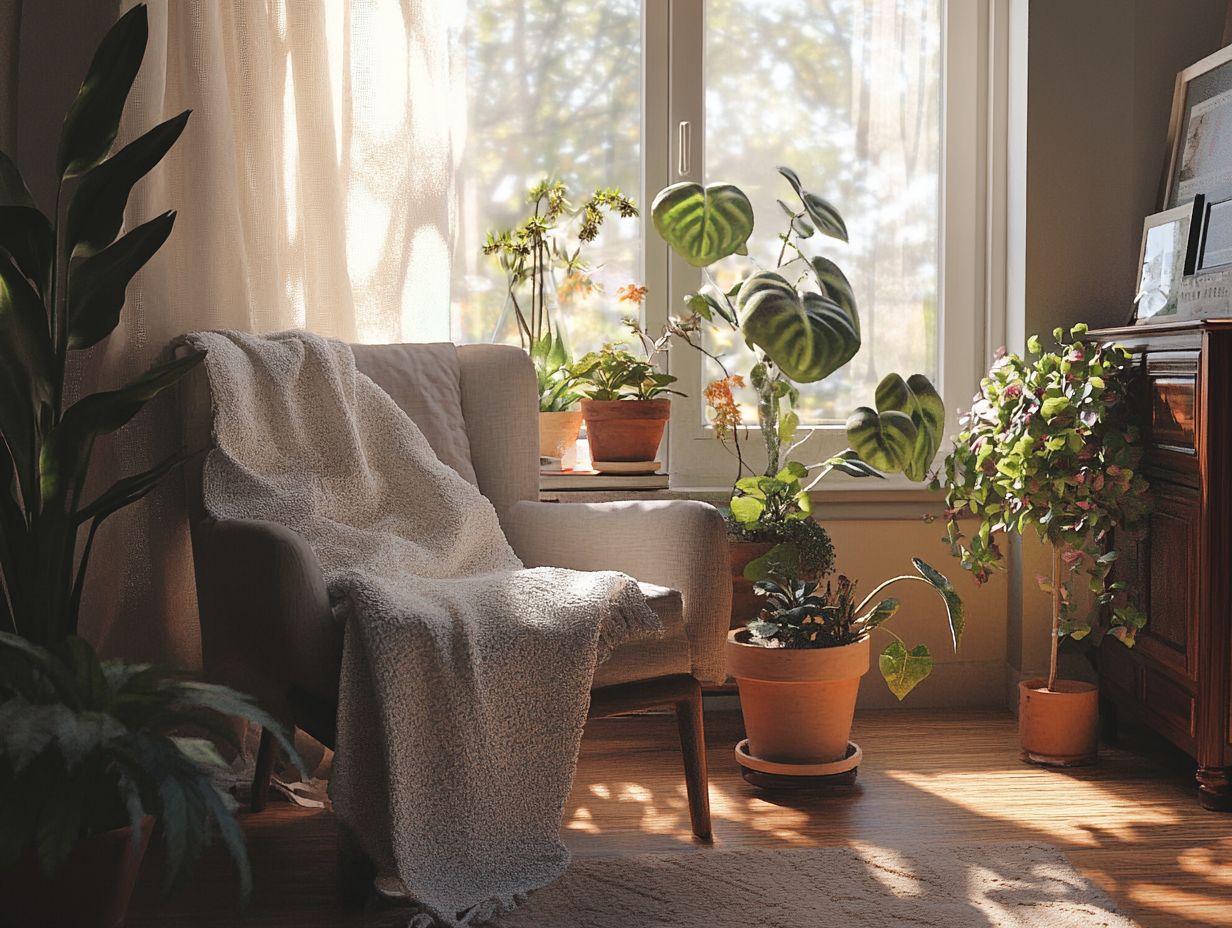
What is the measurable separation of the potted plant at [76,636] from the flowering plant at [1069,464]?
1612mm

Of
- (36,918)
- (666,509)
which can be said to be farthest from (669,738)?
(36,918)

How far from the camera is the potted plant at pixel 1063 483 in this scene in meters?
2.46

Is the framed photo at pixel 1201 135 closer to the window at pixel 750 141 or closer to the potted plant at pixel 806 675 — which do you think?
the window at pixel 750 141

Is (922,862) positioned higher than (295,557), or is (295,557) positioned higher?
(295,557)

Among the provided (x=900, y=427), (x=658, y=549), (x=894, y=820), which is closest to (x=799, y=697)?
(x=894, y=820)

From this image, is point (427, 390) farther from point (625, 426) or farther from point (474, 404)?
point (625, 426)

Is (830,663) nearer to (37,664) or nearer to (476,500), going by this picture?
(476,500)

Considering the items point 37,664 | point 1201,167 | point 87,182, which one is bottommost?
point 37,664

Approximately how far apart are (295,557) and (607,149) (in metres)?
→ 1.69

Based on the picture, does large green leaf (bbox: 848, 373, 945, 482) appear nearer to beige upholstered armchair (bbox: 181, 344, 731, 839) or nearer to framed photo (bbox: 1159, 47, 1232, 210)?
beige upholstered armchair (bbox: 181, 344, 731, 839)

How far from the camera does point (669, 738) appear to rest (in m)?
2.81

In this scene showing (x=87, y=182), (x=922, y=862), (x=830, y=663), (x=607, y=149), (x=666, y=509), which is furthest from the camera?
(x=607, y=149)

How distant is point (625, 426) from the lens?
9.18 ft

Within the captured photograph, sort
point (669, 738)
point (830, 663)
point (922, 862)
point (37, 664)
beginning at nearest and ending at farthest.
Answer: point (37, 664) → point (922, 862) → point (830, 663) → point (669, 738)
